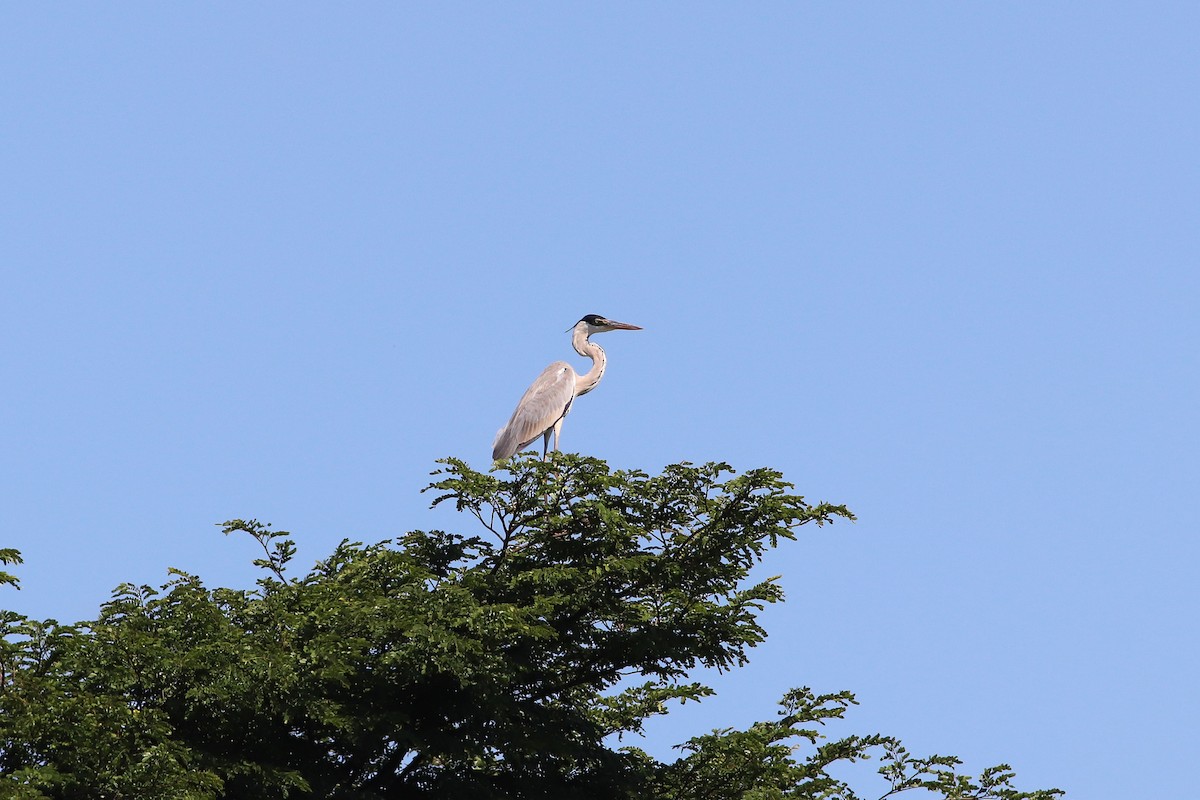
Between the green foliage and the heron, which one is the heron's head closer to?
the heron

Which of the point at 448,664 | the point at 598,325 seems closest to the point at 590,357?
the point at 598,325

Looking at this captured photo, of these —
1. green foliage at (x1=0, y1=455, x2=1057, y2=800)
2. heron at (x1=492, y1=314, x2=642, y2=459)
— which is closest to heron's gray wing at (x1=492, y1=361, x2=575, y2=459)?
heron at (x1=492, y1=314, x2=642, y2=459)

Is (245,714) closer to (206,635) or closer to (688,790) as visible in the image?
(206,635)

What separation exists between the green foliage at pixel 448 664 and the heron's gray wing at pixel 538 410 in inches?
295

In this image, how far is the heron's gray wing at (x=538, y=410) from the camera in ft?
85.3

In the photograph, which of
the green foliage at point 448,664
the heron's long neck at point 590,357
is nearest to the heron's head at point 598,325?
the heron's long neck at point 590,357

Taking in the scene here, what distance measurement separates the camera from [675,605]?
57.8 feet

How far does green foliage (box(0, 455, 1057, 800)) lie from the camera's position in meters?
15.5

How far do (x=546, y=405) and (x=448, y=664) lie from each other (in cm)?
1047

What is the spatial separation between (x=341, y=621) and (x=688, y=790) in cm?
506

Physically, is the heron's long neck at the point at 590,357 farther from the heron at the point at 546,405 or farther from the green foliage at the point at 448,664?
the green foliage at the point at 448,664

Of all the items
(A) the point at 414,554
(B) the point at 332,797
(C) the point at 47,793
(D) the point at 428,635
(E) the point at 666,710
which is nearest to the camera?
(C) the point at 47,793

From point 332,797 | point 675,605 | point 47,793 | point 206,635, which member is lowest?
point 47,793

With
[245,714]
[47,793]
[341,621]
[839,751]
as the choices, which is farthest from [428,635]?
[839,751]
